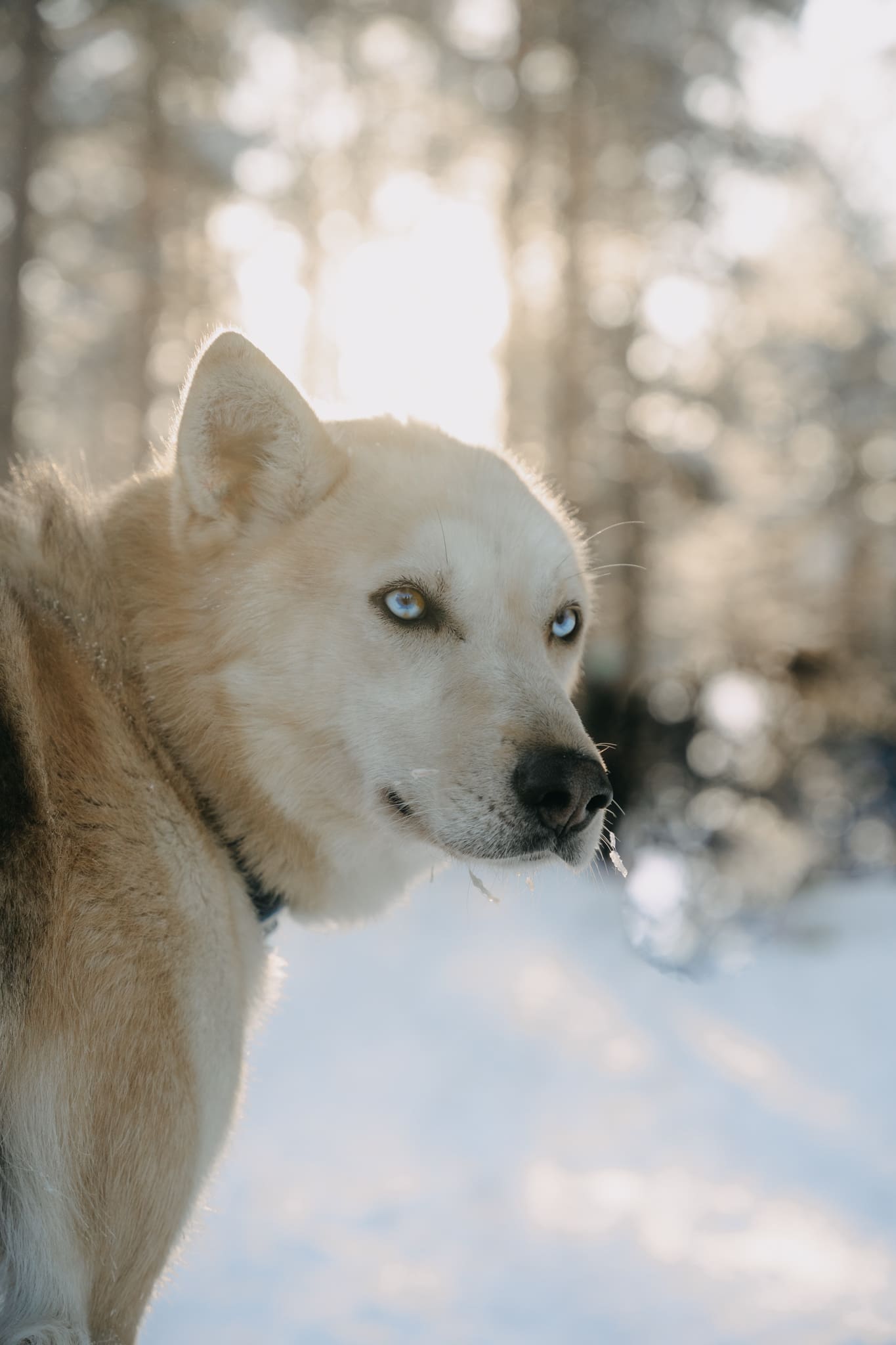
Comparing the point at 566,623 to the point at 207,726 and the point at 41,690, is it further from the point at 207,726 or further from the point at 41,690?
the point at 41,690

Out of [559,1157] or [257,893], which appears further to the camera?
[559,1157]

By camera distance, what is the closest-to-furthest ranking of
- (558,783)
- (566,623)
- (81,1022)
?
1. (81,1022)
2. (558,783)
3. (566,623)

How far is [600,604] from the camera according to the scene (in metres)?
5.03

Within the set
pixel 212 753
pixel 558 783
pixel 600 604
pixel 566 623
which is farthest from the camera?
pixel 600 604

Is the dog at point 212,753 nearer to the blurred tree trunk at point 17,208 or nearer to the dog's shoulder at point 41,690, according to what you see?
the dog's shoulder at point 41,690

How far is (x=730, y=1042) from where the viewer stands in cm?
437

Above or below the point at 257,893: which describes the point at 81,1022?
above

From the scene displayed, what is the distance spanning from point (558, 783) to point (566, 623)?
0.67 meters

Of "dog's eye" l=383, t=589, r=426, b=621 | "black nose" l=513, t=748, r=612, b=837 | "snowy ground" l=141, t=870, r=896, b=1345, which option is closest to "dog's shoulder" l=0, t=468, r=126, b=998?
"dog's eye" l=383, t=589, r=426, b=621

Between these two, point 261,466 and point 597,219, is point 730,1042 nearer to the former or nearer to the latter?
point 261,466

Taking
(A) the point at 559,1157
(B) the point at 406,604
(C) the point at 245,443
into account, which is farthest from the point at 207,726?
(A) the point at 559,1157

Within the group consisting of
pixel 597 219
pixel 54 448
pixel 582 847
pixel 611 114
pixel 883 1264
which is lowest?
pixel 54 448

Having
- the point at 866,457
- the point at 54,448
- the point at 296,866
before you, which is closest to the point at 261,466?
the point at 296,866

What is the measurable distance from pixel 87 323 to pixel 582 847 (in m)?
14.5
